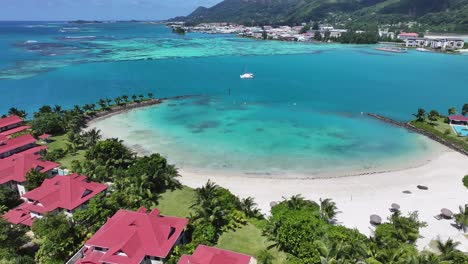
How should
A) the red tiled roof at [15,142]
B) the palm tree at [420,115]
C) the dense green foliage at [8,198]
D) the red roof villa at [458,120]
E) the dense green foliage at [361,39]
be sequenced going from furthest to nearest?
the dense green foliage at [361,39], the palm tree at [420,115], the red roof villa at [458,120], the red tiled roof at [15,142], the dense green foliage at [8,198]

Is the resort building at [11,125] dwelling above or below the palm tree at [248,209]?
above

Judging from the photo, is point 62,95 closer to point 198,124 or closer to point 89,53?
point 198,124

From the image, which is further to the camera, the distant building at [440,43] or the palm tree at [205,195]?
the distant building at [440,43]

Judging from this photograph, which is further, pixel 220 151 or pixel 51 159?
pixel 220 151

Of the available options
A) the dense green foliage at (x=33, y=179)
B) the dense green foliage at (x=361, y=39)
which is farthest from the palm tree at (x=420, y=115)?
the dense green foliage at (x=361, y=39)

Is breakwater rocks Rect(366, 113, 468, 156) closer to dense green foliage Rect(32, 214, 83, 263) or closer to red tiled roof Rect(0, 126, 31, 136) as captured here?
dense green foliage Rect(32, 214, 83, 263)

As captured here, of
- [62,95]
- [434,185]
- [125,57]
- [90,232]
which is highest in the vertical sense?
[125,57]

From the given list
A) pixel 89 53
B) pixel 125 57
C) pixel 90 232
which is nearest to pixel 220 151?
pixel 90 232

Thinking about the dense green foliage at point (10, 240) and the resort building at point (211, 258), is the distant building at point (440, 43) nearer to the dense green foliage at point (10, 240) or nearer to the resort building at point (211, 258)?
the resort building at point (211, 258)
